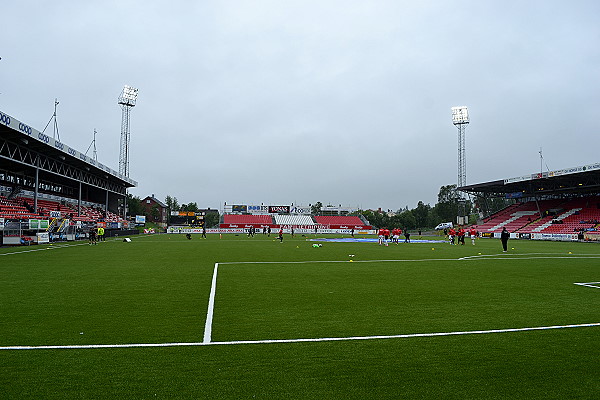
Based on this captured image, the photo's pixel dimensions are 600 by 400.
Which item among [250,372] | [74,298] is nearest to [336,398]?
[250,372]

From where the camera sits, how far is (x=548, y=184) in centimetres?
6103

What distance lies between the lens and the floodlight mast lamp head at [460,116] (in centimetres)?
6644

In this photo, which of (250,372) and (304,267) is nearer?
(250,372)

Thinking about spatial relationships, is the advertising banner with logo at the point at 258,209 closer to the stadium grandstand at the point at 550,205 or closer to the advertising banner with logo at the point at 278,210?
the advertising banner with logo at the point at 278,210

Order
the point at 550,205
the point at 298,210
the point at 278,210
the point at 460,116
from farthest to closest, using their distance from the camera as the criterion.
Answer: the point at 278,210, the point at 298,210, the point at 460,116, the point at 550,205

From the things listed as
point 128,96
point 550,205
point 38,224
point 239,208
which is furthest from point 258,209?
point 38,224

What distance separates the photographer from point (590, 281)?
12.0m

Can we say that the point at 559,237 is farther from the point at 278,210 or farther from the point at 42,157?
the point at 278,210

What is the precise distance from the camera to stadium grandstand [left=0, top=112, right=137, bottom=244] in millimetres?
32312

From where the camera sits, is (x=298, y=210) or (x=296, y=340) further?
(x=298, y=210)

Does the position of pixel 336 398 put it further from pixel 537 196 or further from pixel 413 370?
pixel 537 196

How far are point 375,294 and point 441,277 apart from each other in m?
4.46

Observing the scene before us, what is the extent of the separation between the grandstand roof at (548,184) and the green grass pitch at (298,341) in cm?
4862

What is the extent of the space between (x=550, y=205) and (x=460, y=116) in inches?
808
